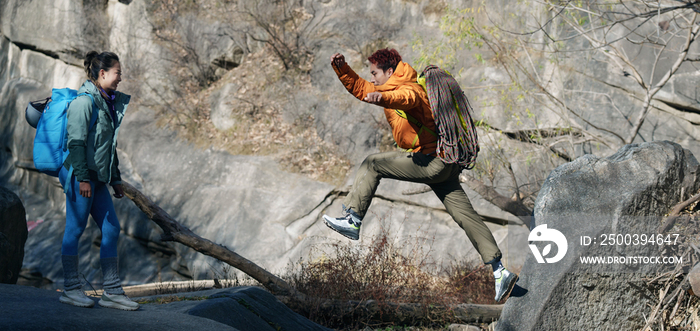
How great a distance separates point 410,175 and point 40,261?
14.0 m

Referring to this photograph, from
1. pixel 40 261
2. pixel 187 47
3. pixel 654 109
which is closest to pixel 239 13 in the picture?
pixel 187 47

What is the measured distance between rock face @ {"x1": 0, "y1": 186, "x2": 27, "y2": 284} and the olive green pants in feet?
16.9

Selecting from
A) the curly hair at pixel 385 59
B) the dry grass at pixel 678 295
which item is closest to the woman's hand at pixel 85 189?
the curly hair at pixel 385 59

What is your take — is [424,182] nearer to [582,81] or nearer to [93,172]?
[93,172]

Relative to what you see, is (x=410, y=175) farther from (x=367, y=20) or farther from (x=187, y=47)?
(x=187, y=47)

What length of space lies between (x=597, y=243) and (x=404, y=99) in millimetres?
2405

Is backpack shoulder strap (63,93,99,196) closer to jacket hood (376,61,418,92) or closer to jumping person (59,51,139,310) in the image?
jumping person (59,51,139,310)

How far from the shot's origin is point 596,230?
5.16 meters

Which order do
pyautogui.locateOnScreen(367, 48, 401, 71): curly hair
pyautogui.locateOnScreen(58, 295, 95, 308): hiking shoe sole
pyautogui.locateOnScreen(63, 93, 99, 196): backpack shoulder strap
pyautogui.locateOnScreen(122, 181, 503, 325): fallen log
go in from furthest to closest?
pyautogui.locateOnScreen(122, 181, 503, 325): fallen log → pyautogui.locateOnScreen(367, 48, 401, 71): curly hair → pyautogui.locateOnScreen(63, 93, 99, 196): backpack shoulder strap → pyautogui.locateOnScreen(58, 295, 95, 308): hiking shoe sole

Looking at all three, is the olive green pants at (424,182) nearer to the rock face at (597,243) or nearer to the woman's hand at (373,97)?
the rock face at (597,243)

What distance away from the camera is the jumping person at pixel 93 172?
12.6 ft

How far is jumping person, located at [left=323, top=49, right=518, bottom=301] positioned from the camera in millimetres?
4526

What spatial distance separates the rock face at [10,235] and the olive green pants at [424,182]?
5.14 metres

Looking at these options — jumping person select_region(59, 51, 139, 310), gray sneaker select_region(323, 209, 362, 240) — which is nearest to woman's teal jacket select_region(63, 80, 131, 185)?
jumping person select_region(59, 51, 139, 310)
